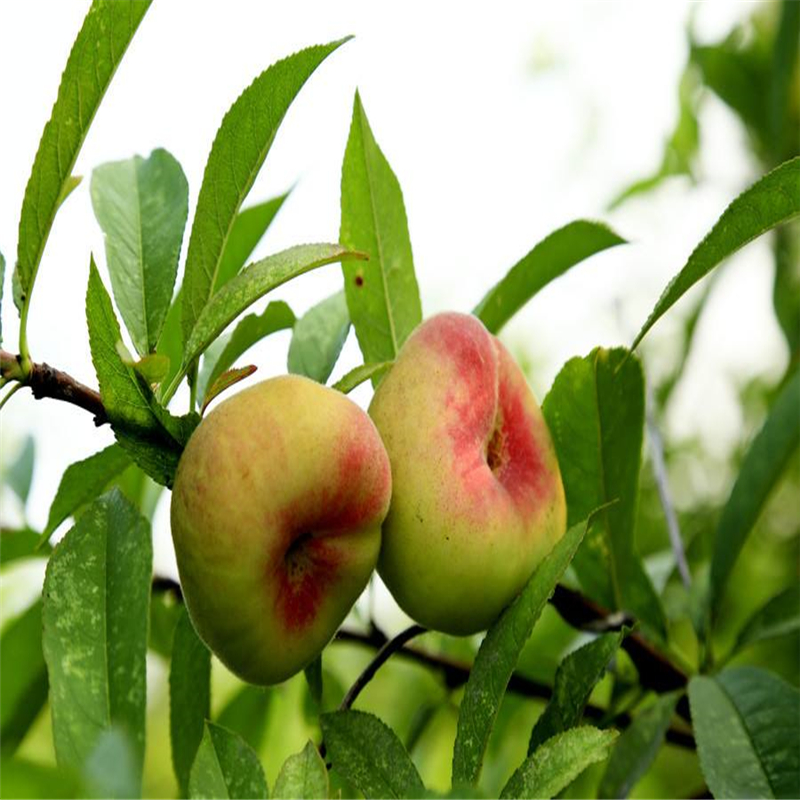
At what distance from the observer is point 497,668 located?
0.82m

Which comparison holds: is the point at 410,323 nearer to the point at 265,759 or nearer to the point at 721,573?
the point at 721,573

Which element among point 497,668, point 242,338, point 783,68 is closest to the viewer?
point 497,668

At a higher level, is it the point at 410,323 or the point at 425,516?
the point at 410,323

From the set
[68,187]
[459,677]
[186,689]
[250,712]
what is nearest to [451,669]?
[459,677]

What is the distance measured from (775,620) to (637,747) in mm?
216

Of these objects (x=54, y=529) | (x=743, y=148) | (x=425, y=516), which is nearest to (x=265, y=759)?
(x=54, y=529)

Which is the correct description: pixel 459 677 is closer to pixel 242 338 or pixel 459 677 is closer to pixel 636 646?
pixel 636 646

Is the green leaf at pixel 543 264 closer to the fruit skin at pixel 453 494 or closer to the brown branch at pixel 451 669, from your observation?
the fruit skin at pixel 453 494

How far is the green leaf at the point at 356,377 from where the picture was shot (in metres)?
0.93

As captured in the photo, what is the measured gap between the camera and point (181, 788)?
105 cm

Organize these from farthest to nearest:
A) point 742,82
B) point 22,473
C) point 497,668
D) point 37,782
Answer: point 742,82 < point 22,473 < point 497,668 < point 37,782

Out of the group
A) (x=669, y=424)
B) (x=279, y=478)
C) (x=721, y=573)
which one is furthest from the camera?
(x=669, y=424)

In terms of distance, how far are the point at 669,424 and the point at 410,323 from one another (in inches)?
40.9

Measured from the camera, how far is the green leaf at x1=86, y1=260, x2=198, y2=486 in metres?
0.79
